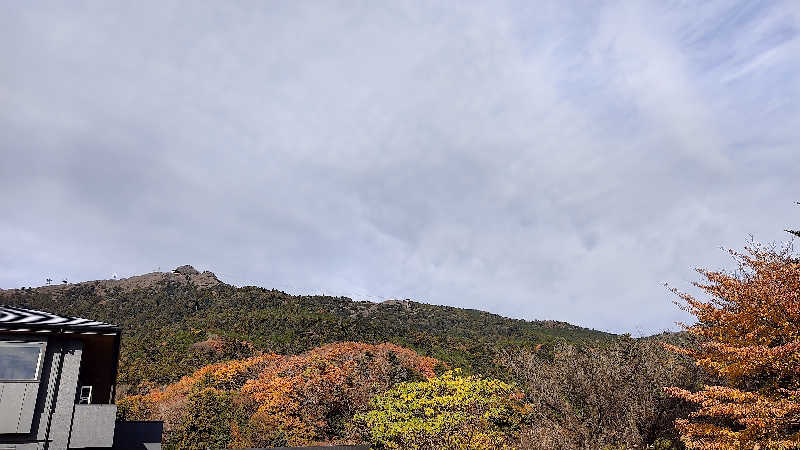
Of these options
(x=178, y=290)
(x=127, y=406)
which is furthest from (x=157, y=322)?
(x=127, y=406)

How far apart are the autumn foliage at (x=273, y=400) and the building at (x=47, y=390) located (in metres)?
10.7

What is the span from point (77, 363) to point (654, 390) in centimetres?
1918

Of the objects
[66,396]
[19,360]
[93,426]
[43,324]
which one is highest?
[43,324]

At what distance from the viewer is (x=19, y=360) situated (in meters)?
13.4

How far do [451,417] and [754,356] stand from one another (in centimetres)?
944

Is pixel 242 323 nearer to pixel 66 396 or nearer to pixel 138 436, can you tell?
pixel 138 436

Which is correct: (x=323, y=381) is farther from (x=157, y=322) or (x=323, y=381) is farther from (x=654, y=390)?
(x=157, y=322)

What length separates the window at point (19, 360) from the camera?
13.2 metres

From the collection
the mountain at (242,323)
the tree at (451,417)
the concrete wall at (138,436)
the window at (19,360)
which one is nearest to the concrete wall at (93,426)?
the concrete wall at (138,436)

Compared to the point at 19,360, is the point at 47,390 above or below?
below

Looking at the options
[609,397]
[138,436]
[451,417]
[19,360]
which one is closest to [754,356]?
[609,397]

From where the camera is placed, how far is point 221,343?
128 ft

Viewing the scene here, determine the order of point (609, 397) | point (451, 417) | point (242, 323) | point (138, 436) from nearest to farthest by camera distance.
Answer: point (138, 436), point (451, 417), point (609, 397), point (242, 323)

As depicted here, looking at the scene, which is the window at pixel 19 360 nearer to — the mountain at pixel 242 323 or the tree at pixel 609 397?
the tree at pixel 609 397
